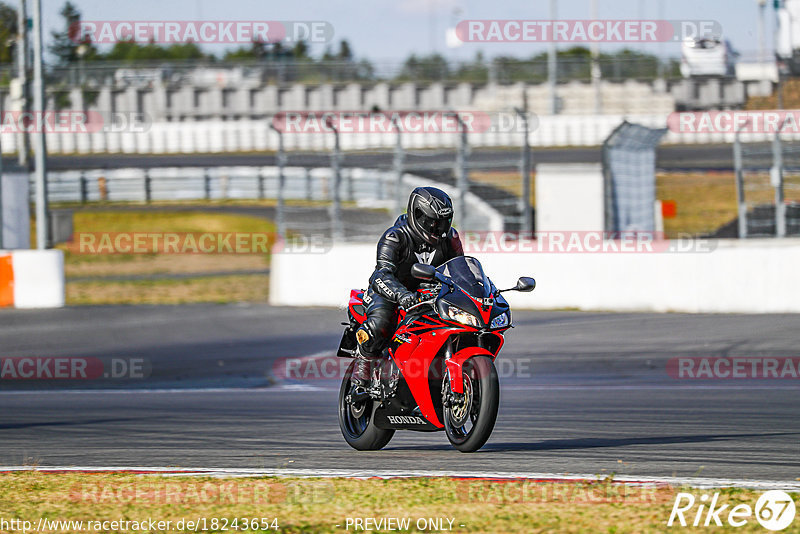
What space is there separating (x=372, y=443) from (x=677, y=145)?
3015cm

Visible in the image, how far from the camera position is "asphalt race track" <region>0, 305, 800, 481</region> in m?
7.43

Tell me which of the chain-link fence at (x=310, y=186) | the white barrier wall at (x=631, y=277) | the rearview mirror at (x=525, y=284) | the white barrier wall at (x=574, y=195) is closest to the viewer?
the rearview mirror at (x=525, y=284)

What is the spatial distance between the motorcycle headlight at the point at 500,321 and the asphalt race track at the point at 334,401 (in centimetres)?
81

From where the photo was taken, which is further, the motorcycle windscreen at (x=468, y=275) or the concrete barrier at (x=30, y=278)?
the concrete barrier at (x=30, y=278)

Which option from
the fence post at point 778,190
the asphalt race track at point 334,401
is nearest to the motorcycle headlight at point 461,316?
the asphalt race track at point 334,401

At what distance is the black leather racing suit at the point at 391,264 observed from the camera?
7.47 meters

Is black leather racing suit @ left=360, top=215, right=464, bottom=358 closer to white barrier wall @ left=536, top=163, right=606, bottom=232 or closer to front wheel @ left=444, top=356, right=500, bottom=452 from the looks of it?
front wheel @ left=444, top=356, right=500, bottom=452

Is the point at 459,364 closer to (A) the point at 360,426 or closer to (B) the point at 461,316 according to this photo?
(B) the point at 461,316

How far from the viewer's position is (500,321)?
23.2 ft

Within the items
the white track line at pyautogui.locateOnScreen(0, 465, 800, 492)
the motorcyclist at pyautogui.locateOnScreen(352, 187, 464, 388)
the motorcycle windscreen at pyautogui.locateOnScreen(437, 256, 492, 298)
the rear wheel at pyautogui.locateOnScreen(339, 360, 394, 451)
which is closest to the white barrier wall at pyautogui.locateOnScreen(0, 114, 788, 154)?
the rear wheel at pyautogui.locateOnScreen(339, 360, 394, 451)

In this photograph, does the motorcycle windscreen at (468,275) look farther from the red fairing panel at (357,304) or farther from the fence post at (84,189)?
the fence post at (84,189)

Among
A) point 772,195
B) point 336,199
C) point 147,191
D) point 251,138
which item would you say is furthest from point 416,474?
point 251,138

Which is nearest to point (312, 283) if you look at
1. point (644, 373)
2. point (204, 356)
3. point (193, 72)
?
point (204, 356)

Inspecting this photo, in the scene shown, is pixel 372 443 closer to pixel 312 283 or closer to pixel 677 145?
pixel 312 283
